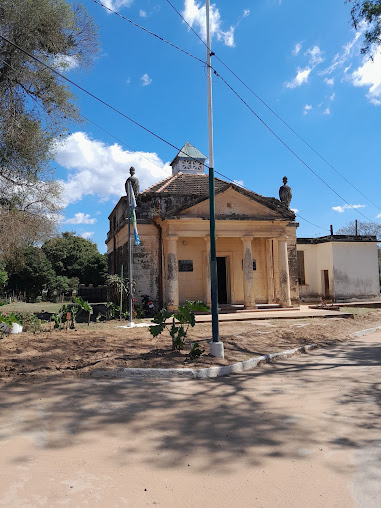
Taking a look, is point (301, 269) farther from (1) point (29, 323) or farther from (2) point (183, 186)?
(1) point (29, 323)

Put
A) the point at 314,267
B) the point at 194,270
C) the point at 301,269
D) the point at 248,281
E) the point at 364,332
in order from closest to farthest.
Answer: the point at 364,332 → the point at 248,281 → the point at 194,270 → the point at 301,269 → the point at 314,267

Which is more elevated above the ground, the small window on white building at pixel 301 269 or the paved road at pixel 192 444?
the small window on white building at pixel 301 269

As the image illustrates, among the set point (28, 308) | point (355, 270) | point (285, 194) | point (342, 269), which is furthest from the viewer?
point (355, 270)

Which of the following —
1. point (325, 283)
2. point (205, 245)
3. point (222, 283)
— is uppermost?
→ point (205, 245)

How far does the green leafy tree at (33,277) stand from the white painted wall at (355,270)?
23027 millimetres

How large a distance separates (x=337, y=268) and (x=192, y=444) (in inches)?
879

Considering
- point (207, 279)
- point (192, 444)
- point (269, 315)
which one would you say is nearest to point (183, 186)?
point (207, 279)

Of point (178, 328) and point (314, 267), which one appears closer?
point (178, 328)

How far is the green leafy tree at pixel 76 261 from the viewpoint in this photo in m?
40.4

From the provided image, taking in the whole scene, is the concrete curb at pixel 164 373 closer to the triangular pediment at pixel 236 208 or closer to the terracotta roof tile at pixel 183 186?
the triangular pediment at pixel 236 208

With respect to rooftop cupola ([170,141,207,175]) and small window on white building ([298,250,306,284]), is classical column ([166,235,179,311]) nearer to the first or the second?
rooftop cupola ([170,141,207,175])

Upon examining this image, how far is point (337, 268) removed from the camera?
24.2 meters

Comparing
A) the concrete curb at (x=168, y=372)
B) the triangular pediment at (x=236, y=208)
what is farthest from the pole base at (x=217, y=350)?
the triangular pediment at (x=236, y=208)

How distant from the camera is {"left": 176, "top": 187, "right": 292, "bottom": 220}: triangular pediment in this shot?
1680 cm
